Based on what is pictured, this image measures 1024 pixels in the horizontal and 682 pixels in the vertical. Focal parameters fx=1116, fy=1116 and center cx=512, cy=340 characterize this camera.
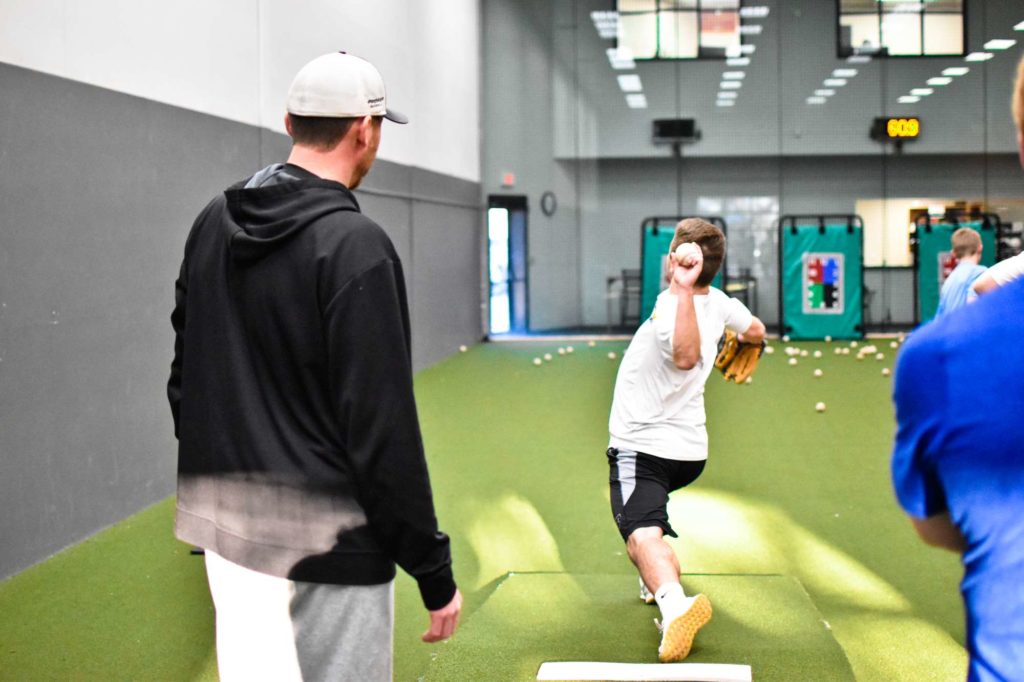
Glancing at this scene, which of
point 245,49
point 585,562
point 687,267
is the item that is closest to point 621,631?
point 585,562

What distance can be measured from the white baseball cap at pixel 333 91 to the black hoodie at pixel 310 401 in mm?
141

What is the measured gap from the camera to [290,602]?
216cm

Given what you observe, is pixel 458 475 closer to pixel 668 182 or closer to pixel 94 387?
pixel 94 387

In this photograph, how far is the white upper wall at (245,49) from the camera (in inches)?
239

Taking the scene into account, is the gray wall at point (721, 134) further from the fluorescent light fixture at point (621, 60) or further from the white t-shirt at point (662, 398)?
the white t-shirt at point (662, 398)

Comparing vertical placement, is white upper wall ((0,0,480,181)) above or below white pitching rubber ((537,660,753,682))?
above

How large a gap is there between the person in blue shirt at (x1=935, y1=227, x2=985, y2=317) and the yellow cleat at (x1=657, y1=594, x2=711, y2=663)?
172 inches

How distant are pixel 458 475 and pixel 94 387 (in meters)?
2.60

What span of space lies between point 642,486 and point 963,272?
471 cm

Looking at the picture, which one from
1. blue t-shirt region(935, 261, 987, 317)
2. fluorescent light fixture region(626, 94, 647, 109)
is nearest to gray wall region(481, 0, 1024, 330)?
fluorescent light fixture region(626, 94, 647, 109)

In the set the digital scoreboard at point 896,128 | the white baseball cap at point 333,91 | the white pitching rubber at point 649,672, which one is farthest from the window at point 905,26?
the white baseball cap at point 333,91

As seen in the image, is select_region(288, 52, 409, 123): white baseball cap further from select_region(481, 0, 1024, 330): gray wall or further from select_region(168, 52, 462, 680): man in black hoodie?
select_region(481, 0, 1024, 330): gray wall

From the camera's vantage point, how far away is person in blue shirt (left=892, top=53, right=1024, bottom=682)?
4.61ft

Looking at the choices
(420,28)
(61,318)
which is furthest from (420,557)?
(420,28)
